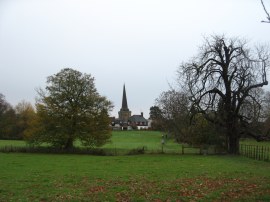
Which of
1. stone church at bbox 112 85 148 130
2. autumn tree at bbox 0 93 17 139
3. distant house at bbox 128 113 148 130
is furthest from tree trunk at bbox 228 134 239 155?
distant house at bbox 128 113 148 130

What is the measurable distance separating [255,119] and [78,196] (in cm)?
3328

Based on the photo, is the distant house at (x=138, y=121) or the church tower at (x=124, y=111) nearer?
the distant house at (x=138, y=121)

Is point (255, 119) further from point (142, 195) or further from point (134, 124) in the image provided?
point (134, 124)

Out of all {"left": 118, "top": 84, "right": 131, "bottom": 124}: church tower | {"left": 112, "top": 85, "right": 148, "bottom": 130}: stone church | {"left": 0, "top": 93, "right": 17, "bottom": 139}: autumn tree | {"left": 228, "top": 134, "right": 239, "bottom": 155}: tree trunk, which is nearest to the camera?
{"left": 228, "top": 134, "right": 239, "bottom": 155}: tree trunk

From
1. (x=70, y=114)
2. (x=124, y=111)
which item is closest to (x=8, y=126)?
(x=70, y=114)

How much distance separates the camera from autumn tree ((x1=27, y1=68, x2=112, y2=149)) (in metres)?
48.8

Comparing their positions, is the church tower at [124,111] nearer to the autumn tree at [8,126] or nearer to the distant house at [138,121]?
the distant house at [138,121]

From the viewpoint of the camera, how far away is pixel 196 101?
4097 cm

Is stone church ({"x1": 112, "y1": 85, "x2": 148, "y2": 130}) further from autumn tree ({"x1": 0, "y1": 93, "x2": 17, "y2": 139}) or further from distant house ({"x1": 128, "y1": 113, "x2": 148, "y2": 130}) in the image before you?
autumn tree ({"x1": 0, "y1": 93, "x2": 17, "y2": 139})

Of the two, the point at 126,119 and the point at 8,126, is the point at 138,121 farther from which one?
the point at 8,126

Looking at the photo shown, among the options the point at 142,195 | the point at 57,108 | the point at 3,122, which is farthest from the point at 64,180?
the point at 3,122

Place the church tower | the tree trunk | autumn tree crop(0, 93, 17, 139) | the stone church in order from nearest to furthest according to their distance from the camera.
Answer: the tree trunk
autumn tree crop(0, 93, 17, 139)
the stone church
the church tower

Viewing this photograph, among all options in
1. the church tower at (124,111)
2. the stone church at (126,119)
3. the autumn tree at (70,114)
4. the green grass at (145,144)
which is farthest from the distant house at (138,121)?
the autumn tree at (70,114)

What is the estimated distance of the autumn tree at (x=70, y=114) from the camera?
160 feet
